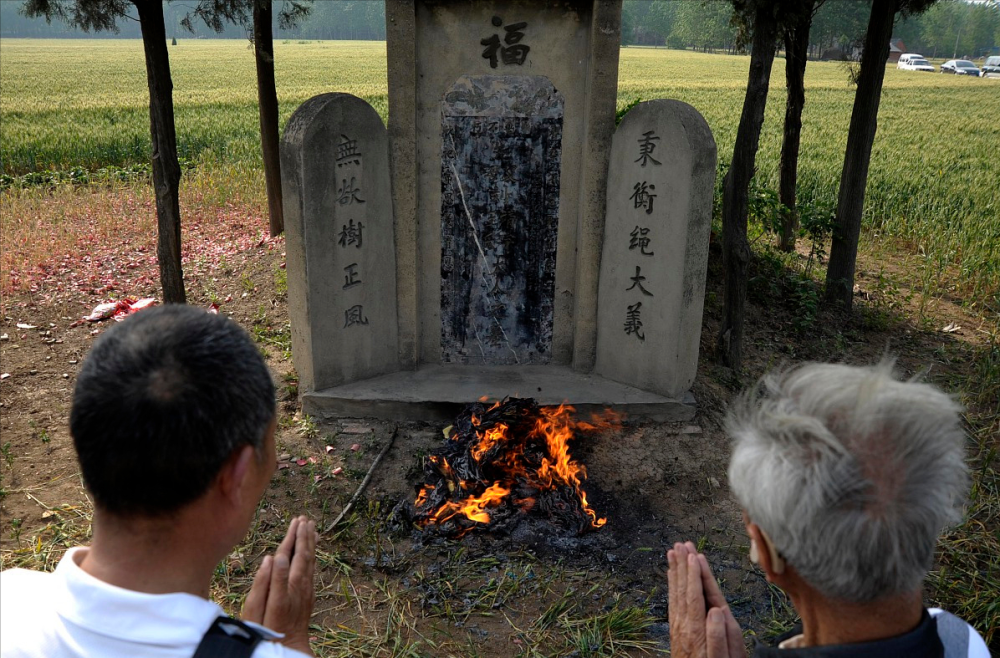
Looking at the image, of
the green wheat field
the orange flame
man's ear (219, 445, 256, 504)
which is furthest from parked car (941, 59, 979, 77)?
man's ear (219, 445, 256, 504)

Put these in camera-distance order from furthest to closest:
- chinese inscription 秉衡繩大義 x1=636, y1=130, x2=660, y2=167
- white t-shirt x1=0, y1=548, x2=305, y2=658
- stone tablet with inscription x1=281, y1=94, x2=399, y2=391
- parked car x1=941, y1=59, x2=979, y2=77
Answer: parked car x1=941, y1=59, x2=979, y2=77, chinese inscription 秉衡繩大義 x1=636, y1=130, x2=660, y2=167, stone tablet with inscription x1=281, y1=94, x2=399, y2=391, white t-shirt x1=0, y1=548, x2=305, y2=658

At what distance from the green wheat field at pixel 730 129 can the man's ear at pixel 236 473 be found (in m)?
8.85

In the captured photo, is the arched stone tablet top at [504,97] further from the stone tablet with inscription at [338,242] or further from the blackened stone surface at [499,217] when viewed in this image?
the stone tablet with inscription at [338,242]

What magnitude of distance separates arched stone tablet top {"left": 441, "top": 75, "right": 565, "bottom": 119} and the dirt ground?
2.23 meters

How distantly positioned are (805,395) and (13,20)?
126 meters

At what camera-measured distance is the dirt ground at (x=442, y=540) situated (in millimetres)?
3906

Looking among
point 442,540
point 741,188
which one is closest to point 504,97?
point 741,188

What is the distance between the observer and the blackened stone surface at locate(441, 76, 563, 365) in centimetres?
568

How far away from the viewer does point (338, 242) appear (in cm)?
559

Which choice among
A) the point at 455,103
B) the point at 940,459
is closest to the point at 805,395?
the point at 940,459

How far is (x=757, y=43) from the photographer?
5902 millimetres

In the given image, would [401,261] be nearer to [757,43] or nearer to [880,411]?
[757,43]

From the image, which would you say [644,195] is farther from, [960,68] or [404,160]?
[960,68]

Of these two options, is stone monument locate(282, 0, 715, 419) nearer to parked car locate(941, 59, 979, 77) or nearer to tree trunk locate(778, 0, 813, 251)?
tree trunk locate(778, 0, 813, 251)
